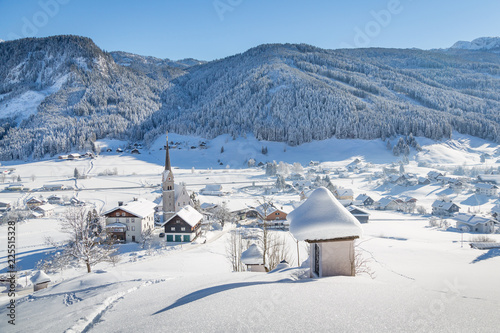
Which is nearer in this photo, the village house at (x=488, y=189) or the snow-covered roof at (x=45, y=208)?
the snow-covered roof at (x=45, y=208)

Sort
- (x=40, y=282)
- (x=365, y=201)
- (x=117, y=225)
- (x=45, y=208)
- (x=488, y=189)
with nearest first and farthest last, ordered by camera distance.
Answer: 1. (x=40, y=282)
2. (x=117, y=225)
3. (x=45, y=208)
4. (x=365, y=201)
5. (x=488, y=189)

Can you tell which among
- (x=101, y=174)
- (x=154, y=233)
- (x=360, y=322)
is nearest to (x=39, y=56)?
(x=101, y=174)

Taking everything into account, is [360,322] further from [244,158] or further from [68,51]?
[68,51]

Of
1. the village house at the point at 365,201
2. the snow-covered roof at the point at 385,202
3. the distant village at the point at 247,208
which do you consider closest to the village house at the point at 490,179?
the distant village at the point at 247,208

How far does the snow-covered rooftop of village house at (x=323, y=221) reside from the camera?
17.7 feet

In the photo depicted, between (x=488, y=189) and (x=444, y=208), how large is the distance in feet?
58.9

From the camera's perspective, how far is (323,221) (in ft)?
18.0

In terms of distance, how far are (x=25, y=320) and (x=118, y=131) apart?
140 metres

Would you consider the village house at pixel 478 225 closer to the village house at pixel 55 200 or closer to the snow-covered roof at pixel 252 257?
the snow-covered roof at pixel 252 257

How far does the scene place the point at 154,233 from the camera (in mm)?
31922

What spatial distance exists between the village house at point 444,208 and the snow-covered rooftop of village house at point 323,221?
45.1 metres

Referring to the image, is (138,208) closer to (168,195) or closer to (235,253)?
(168,195)

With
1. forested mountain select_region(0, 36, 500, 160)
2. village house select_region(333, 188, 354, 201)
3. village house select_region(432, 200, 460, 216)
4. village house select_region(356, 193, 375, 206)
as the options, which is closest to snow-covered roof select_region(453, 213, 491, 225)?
village house select_region(432, 200, 460, 216)

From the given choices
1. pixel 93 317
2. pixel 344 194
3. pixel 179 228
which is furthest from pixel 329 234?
pixel 344 194
